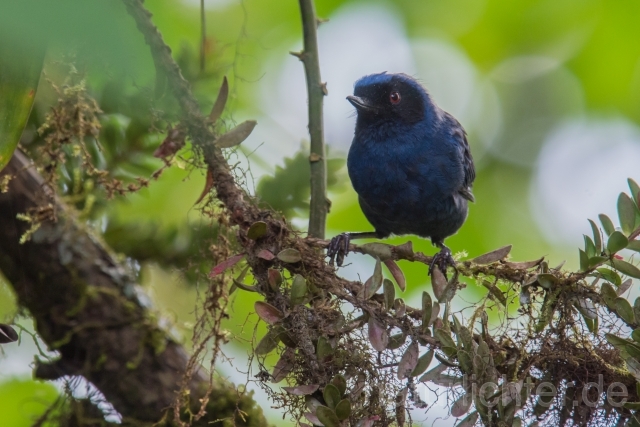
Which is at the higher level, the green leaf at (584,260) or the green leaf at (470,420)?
the green leaf at (584,260)

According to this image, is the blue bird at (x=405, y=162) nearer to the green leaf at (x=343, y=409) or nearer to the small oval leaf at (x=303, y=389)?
the small oval leaf at (x=303, y=389)

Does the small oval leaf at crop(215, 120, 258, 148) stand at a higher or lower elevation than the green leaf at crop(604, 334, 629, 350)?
higher

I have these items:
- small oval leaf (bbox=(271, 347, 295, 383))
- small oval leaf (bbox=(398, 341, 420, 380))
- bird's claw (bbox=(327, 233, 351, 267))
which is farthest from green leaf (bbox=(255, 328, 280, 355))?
bird's claw (bbox=(327, 233, 351, 267))

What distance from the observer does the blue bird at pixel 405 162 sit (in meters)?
4.16

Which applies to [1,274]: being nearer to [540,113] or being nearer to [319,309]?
[319,309]

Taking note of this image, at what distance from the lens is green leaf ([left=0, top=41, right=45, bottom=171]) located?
223 cm

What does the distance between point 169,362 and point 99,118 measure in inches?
53.6

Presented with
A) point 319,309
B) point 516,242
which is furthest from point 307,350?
point 516,242

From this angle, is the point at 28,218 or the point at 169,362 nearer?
the point at 28,218

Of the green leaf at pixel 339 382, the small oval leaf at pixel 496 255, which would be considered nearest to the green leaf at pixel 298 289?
the green leaf at pixel 339 382

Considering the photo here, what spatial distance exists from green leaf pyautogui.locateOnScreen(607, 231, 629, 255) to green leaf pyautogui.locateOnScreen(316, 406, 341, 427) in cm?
112

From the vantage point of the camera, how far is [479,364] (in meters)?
2.18

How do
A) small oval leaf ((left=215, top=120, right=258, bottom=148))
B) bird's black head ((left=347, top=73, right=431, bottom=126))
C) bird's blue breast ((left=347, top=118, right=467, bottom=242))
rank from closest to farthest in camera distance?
1. small oval leaf ((left=215, top=120, right=258, bottom=148))
2. bird's blue breast ((left=347, top=118, right=467, bottom=242))
3. bird's black head ((left=347, top=73, right=431, bottom=126))

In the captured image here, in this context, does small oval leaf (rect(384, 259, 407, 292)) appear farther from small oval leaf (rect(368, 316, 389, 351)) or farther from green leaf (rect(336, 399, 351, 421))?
green leaf (rect(336, 399, 351, 421))
